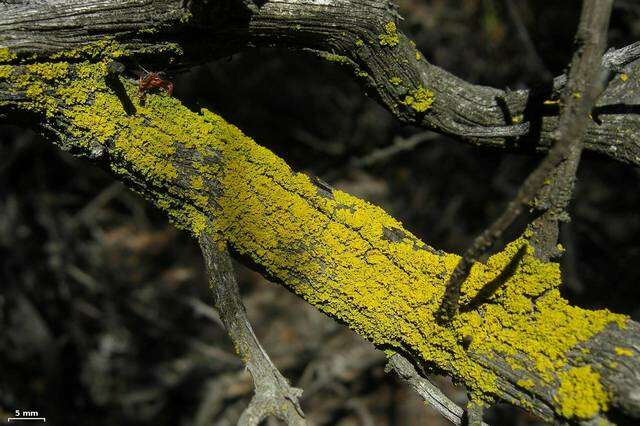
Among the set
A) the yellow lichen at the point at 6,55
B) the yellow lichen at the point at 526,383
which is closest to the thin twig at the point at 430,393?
the yellow lichen at the point at 526,383

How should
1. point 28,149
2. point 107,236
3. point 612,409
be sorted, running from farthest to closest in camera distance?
point 107,236 < point 28,149 < point 612,409

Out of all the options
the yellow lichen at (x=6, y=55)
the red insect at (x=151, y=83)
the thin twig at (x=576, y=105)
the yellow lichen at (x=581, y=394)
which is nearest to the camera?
the thin twig at (x=576, y=105)

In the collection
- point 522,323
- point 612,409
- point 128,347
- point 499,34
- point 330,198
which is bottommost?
point 128,347

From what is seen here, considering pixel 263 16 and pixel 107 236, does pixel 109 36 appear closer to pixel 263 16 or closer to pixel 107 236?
pixel 263 16

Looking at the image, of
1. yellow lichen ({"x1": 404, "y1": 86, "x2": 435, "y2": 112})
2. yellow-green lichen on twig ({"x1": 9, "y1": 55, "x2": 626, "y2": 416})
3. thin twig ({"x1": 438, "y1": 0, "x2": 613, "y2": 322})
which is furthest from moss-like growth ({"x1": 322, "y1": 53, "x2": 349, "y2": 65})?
thin twig ({"x1": 438, "y1": 0, "x2": 613, "y2": 322})

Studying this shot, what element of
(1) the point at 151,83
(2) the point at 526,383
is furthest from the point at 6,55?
(2) the point at 526,383

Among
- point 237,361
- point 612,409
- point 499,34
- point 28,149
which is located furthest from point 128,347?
point 499,34

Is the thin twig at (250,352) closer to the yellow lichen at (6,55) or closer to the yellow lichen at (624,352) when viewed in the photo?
the yellow lichen at (6,55)
